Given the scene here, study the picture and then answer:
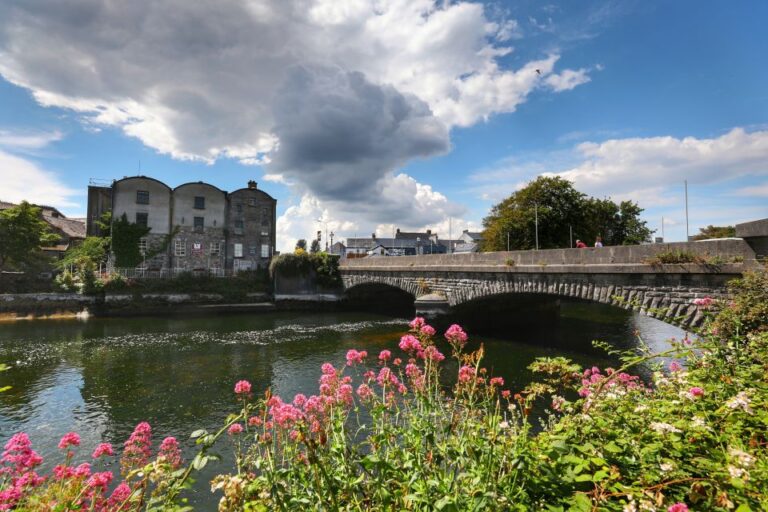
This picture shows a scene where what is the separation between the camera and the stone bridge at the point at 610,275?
8.91m

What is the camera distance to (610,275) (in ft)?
38.4

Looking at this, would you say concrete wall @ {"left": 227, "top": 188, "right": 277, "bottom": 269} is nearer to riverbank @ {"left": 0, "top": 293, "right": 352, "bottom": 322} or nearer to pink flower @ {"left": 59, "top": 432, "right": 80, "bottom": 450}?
riverbank @ {"left": 0, "top": 293, "right": 352, "bottom": 322}

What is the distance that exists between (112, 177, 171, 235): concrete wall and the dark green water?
48.4 ft

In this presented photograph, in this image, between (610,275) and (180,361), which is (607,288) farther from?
(180,361)

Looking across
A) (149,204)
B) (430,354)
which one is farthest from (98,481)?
(149,204)

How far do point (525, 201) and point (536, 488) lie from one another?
126ft

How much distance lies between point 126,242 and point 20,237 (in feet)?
24.3

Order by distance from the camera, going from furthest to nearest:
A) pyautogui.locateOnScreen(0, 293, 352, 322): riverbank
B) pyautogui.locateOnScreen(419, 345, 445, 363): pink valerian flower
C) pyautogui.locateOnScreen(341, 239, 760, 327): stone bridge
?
pyautogui.locateOnScreen(0, 293, 352, 322): riverbank → pyautogui.locateOnScreen(341, 239, 760, 327): stone bridge → pyautogui.locateOnScreen(419, 345, 445, 363): pink valerian flower

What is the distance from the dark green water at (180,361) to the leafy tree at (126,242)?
12062mm

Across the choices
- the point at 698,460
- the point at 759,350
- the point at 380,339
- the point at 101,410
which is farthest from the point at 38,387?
the point at 759,350

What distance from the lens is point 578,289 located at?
12648 millimetres

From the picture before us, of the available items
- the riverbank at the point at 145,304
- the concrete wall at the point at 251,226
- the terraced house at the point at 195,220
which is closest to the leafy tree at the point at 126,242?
the terraced house at the point at 195,220

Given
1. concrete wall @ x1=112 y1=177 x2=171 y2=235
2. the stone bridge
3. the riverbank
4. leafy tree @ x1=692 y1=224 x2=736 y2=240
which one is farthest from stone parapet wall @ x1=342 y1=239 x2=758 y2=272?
leafy tree @ x1=692 y1=224 x2=736 y2=240

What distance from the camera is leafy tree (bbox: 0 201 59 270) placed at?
3061cm
